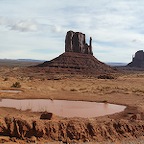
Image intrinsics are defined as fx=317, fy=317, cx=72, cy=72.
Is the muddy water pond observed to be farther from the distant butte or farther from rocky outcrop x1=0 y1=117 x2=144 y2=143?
the distant butte

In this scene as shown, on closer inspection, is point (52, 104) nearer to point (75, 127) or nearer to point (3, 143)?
point (75, 127)

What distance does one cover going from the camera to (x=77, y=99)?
105ft

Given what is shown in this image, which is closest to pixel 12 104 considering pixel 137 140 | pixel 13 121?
pixel 13 121

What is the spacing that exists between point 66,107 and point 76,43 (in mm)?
93306

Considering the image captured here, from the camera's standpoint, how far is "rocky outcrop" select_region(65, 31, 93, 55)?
119 metres

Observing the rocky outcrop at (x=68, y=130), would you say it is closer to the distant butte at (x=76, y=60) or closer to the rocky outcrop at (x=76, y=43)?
the distant butte at (x=76, y=60)

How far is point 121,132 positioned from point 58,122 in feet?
12.2

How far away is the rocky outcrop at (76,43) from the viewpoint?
119 m

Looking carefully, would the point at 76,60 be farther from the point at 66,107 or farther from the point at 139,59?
the point at 139,59

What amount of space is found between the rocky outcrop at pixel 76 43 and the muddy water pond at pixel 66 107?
89.0 m

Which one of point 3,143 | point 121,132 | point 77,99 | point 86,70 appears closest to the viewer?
point 3,143

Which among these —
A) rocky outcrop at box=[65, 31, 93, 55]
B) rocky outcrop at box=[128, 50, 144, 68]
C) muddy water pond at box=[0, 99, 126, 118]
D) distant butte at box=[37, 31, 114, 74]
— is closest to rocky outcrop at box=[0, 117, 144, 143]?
muddy water pond at box=[0, 99, 126, 118]

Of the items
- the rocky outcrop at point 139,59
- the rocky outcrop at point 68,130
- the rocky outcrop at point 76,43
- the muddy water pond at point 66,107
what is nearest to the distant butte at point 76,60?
the rocky outcrop at point 76,43

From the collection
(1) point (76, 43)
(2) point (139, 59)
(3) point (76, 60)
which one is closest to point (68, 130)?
(3) point (76, 60)
